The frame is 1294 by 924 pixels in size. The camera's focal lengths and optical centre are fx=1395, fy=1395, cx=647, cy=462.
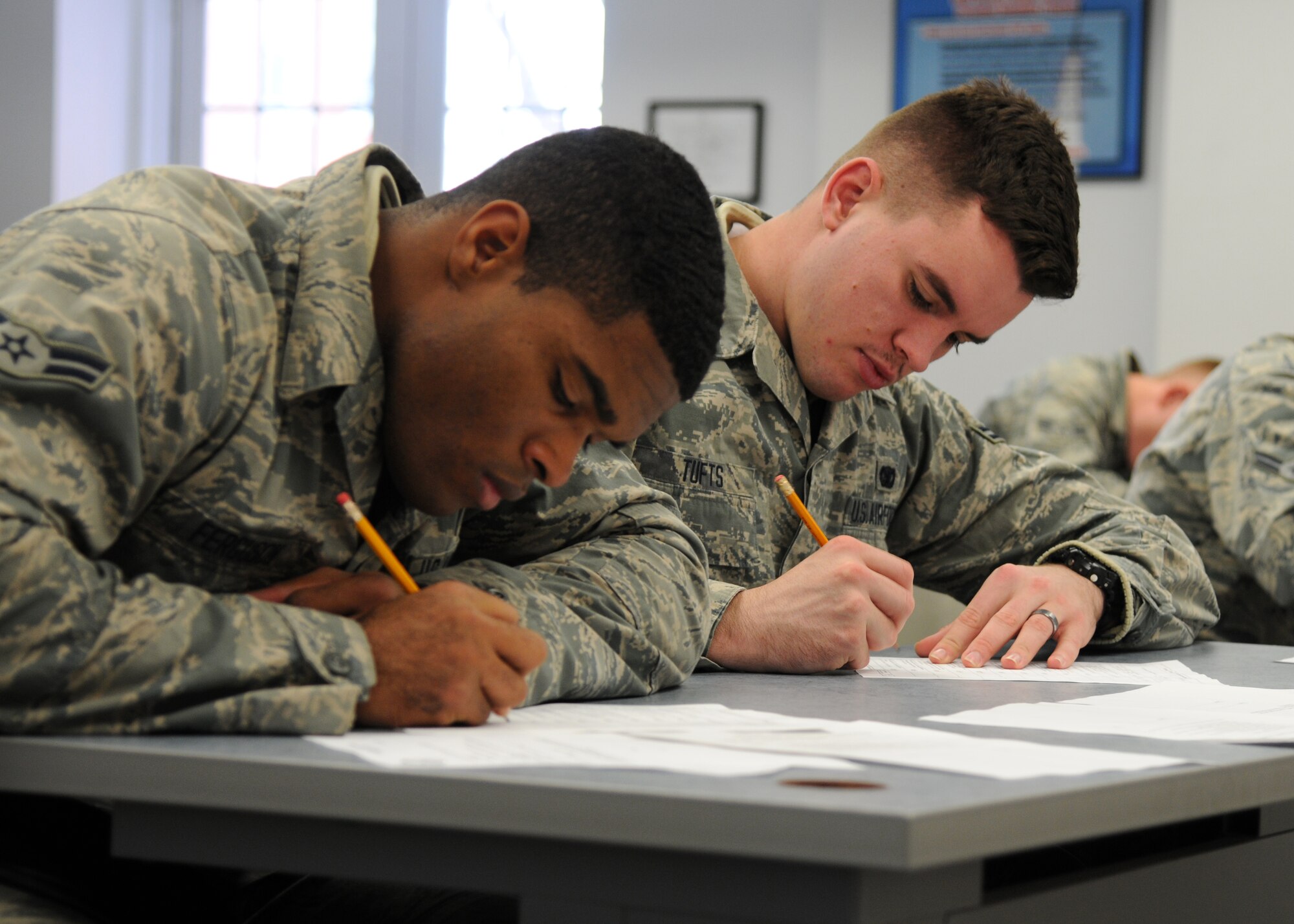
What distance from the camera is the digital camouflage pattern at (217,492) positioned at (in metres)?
0.86

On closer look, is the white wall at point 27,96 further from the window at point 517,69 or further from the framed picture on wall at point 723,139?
the framed picture on wall at point 723,139

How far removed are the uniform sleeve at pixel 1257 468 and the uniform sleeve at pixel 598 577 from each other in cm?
139

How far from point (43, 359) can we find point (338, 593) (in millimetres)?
287

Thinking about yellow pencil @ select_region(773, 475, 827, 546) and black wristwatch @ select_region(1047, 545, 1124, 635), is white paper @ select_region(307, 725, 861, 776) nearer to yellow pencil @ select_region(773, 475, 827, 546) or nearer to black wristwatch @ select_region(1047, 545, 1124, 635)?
yellow pencil @ select_region(773, 475, 827, 546)

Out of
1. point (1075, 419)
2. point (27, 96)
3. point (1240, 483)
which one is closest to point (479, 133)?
point (27, 96)

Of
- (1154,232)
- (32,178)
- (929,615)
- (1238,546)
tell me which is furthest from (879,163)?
(32,178)

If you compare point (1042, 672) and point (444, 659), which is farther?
point (1042, 672)

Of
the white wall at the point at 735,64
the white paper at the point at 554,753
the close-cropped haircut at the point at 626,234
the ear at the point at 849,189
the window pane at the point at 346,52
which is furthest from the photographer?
the window pane at the point at 346,52

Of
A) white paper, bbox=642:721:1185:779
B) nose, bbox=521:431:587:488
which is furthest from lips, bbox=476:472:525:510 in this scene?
white paper, bbox=642:721:1185:779

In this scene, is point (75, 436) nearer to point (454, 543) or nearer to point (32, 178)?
point (454, 543)

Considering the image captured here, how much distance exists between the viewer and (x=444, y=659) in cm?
95

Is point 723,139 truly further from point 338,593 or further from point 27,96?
point 338,593

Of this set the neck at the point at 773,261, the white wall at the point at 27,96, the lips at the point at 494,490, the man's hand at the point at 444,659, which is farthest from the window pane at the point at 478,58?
the man's hand at the point at 444,659

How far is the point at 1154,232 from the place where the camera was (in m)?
4.23
